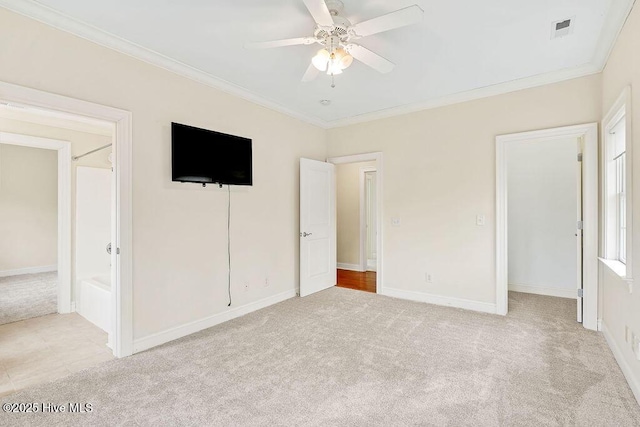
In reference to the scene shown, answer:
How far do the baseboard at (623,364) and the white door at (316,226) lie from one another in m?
3.31

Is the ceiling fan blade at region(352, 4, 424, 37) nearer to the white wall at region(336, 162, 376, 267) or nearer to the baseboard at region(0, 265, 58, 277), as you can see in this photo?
the white wall at region(336, 162, 376, 267)

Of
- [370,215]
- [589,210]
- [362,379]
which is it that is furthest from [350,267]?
[362,379]

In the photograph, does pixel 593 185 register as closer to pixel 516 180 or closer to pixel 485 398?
pixel 516 180

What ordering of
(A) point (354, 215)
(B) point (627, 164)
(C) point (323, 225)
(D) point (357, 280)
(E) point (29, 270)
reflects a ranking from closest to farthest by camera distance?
(B) point (627, 164) < (C) point (323, 225) < (D) point (357, 280) < (E) point (29, 270) < (A) point (354, 215)

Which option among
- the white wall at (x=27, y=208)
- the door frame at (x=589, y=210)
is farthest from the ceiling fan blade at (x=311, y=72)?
the white wall at (x=27, y=208)

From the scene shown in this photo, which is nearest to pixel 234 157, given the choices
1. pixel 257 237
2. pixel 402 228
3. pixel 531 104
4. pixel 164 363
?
pixel 257 237

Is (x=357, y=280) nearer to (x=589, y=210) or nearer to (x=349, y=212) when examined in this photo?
(x=349, y=212)

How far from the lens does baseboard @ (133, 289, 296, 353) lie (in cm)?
282

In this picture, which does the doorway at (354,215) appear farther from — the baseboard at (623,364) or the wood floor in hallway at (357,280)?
the baseboard at (623,364)

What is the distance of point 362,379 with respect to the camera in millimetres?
2287

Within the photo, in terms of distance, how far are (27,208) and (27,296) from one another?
2.92 metres

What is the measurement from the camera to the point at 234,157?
141 inches

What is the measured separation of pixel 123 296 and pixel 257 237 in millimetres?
1624

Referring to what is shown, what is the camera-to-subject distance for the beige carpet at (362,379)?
1.88 meters
